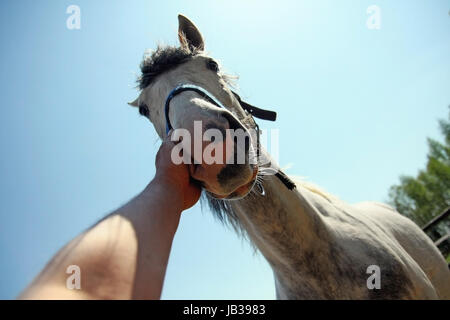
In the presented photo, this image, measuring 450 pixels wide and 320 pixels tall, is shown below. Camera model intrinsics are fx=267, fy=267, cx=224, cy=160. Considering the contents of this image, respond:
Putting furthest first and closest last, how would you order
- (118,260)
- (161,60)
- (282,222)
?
1. (161,60)
2. (282,222)
3. (118,260)

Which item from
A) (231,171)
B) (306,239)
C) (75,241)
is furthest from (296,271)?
(75,241)

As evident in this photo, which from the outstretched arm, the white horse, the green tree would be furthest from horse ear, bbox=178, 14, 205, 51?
the green tree

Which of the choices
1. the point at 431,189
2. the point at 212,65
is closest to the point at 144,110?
the point at 212,65

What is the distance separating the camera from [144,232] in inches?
26.2

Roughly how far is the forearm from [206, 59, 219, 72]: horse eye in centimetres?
159

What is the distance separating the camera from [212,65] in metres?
2.12

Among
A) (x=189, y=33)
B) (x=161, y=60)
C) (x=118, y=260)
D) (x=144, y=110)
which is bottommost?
(x=118, y=260)

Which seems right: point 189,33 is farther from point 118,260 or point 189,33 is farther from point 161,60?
point 118,260

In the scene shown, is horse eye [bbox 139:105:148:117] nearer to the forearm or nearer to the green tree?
the forearm

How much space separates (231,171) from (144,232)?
50 centimetres

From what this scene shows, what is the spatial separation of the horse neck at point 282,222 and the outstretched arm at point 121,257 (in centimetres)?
93

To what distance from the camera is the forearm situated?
0.50 metres

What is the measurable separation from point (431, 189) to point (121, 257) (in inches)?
997

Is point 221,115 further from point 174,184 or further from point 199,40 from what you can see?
point 199,40
